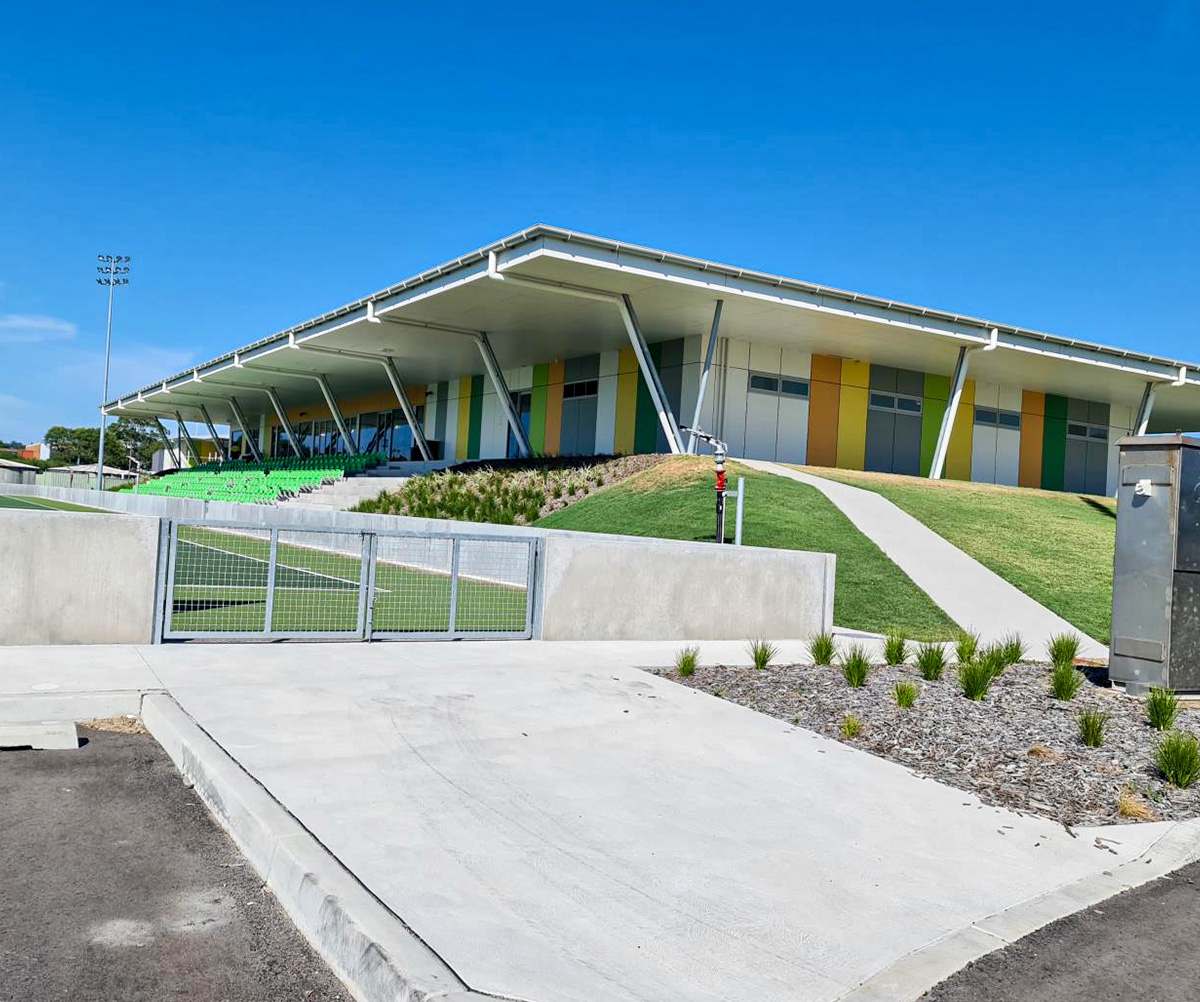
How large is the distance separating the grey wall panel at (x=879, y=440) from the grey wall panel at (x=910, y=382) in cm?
115

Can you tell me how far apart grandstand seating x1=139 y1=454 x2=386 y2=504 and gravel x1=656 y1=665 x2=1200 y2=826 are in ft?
117

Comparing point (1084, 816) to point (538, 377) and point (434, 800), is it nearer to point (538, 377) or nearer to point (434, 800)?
point (434, 800)

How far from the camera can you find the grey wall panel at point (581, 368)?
38.7 m

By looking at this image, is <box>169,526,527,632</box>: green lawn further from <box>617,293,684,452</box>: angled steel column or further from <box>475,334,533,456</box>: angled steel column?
<box>475,334,533,456</box>: angled steel column

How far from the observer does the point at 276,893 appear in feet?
14.1

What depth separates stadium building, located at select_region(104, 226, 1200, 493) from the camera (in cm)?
2819

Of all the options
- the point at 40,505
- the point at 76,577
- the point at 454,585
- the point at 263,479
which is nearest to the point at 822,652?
the point at 454,585

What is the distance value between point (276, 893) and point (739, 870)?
2018mm

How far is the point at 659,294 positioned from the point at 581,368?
11424 mm

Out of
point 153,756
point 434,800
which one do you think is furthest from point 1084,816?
point 153,756

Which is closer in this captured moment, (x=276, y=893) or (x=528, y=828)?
(x=276, y=893)

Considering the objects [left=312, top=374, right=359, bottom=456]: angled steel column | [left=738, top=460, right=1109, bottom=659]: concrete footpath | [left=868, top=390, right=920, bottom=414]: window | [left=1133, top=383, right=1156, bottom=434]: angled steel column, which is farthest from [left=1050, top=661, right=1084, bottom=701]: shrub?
[left=312, top=374, right=359, bottom=456]: angled steel column

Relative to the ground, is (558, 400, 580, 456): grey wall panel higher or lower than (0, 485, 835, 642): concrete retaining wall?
higher

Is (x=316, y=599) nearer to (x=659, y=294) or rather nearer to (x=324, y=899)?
(x=324, y=899)
